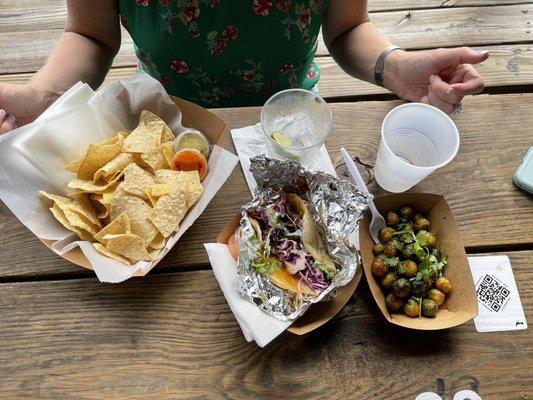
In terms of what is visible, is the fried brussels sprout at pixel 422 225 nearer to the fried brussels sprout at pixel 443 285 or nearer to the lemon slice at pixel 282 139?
the fried brussels sprout at pixel 443 285

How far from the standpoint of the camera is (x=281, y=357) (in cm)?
75

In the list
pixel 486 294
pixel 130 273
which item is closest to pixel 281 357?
pixel 130 273

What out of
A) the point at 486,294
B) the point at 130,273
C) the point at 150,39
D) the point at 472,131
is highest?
the point at 150,39

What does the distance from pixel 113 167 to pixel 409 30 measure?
1234 mm

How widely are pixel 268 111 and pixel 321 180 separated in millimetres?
223

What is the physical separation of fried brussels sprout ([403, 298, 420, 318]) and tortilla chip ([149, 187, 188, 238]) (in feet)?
1.41

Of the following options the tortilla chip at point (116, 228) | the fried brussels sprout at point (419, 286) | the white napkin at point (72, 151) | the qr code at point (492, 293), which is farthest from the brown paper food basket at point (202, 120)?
the qr code at point (492, 293)

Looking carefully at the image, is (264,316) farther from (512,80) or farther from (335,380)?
(512,80)

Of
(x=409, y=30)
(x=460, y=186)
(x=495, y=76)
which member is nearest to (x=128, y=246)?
(x=460, y=186)

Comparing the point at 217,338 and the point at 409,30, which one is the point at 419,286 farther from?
the point at 409,30

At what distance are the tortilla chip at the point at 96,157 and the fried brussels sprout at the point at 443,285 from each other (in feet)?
2.13

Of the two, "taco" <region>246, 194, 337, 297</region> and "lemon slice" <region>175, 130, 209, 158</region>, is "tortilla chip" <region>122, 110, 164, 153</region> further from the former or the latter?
"taco" <region>246, 194, 337, 297</region>

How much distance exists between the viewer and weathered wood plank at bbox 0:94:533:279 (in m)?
0.82

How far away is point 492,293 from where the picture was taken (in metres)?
0.81
